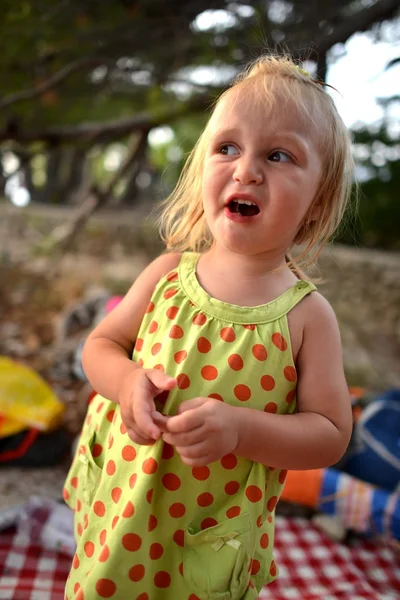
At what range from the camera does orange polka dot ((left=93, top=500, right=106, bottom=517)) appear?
Answer: 83 cm

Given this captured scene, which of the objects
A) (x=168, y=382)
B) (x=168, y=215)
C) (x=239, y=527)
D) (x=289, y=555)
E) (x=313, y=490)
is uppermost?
(x=168, y=215)

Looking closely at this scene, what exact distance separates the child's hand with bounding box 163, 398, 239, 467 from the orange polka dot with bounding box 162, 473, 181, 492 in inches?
4.7

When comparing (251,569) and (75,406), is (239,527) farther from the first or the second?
(75,406)

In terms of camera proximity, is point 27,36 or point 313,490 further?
point 27,36

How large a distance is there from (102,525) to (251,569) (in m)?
0.24

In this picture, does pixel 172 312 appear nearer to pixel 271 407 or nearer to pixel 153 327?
pixel 153 327

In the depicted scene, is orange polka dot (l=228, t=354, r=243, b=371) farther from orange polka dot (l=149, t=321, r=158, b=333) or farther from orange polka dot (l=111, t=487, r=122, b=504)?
orange polka dot (l=111, t=487, r=122, b=504)

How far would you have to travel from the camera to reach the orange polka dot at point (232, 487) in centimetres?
80

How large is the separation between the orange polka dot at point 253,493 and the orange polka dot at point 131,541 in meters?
0.17

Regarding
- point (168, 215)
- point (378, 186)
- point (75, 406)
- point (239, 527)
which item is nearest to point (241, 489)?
point (239, 527)

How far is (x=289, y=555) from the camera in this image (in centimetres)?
162

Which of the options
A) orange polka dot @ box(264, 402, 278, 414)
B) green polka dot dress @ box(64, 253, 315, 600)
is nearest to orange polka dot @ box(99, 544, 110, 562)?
green polka dot dress @ box(64, 253, 315, 600)

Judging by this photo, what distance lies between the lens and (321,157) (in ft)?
2.68

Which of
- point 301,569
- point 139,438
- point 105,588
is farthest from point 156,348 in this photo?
point 301,569
